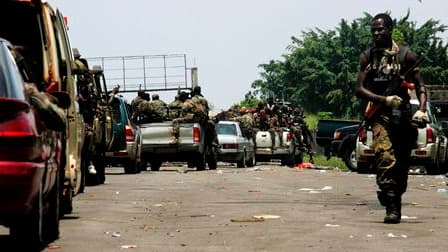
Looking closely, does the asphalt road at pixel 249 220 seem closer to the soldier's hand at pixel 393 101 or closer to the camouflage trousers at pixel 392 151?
the camouflage trousers at pixel 392 151

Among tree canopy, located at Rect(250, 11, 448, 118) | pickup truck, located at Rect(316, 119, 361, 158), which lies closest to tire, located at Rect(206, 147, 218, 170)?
pickup truck, located at Rect(316, 119, 361, 158)

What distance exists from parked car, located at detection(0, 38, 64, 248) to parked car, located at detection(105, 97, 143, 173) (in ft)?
48.8

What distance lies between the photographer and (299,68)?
10125 cm

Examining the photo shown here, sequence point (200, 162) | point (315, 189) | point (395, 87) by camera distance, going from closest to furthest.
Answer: point (395, 87)
point (315, 189)
point (200, 162)

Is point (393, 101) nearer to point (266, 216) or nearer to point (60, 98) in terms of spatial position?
point (266, 216)

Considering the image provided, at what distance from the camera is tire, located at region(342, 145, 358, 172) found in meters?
30.3

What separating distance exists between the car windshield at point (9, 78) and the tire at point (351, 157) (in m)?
21.7

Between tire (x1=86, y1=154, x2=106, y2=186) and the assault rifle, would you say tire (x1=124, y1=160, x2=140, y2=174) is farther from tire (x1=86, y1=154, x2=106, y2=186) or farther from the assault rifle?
the assault rifle

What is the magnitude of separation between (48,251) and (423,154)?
740 inches

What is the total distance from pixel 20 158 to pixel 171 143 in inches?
882

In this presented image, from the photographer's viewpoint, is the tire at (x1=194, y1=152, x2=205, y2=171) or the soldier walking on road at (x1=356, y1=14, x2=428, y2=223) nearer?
the soldier walking on road at (x1=356, y1=14, x2=428, y2=223)

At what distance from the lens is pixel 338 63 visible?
95312mm


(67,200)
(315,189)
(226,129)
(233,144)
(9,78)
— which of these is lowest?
(315,189)

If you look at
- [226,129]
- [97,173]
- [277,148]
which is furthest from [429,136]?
[277,148]
